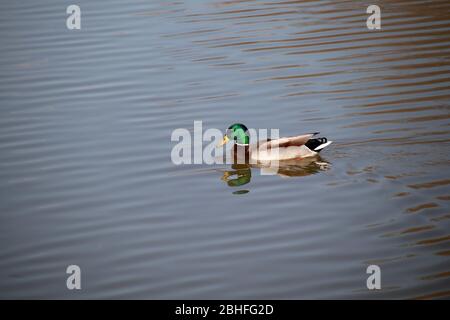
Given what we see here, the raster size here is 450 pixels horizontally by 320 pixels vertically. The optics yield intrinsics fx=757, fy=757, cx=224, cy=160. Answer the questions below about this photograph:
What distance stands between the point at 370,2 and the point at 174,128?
6.94 metres

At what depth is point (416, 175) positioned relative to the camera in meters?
8.68

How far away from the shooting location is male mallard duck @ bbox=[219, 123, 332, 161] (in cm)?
963

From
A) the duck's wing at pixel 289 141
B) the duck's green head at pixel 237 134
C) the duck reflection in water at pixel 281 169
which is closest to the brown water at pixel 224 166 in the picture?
the duck reflection in water at pixel 281 169

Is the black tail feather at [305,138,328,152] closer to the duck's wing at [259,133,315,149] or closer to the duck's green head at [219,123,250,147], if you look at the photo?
the duck's wing at [259,133,315,149]

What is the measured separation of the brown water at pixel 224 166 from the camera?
7207 mm

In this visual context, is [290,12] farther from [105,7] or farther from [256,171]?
[256,171]

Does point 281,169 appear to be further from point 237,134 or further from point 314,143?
point 237,134

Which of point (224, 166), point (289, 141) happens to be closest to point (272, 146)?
point (289, 141)

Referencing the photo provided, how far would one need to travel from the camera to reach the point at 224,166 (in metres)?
10.1

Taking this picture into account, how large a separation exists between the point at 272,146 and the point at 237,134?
1.78ft

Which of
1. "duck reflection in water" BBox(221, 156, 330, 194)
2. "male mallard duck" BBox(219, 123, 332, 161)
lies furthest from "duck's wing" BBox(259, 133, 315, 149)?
"duck reflection in water" BBox(221, 156, 330, 194)

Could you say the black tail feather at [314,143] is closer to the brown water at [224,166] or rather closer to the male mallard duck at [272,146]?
the male mallard duck at [272,146]
